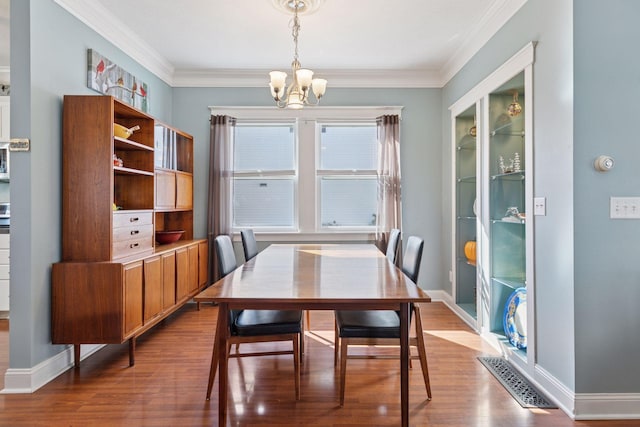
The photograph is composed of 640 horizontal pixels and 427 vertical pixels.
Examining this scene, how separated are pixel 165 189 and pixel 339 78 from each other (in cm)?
232

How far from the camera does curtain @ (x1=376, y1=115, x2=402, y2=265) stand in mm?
4258

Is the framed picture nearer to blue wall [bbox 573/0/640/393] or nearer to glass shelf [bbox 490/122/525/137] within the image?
glass shelf [bbox 490/122/525/137]

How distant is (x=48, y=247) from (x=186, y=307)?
2004 millimetres

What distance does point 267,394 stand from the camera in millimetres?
2242

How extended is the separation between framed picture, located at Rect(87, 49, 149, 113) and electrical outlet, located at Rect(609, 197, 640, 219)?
3473mm

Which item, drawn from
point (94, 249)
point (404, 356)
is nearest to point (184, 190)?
point (94, 249)

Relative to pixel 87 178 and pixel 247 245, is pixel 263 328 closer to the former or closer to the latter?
pixel 247 245

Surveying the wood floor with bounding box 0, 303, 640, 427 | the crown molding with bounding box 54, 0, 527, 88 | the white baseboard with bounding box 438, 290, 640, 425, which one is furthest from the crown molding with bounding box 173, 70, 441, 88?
the white baseboard with bounding box 438, 290, 640, 425

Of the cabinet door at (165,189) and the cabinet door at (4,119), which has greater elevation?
the cabinet door at (4,119)

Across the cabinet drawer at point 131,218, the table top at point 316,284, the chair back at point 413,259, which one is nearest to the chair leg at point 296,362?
the table top at point 316,284

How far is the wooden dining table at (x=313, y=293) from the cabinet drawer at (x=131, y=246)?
3.38 feet

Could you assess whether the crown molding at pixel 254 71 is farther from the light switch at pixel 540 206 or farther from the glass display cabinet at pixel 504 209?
the light switch at pixel 540 206

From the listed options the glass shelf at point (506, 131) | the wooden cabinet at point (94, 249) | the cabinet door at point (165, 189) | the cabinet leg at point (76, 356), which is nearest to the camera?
the wooden cabinet at point (94, 249)

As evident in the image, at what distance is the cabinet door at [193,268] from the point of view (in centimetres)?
378
